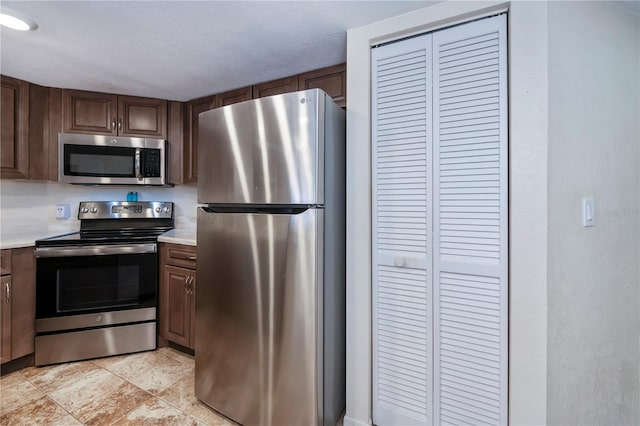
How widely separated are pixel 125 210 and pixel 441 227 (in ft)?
8.58

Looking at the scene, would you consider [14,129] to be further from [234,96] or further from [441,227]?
[441,227]

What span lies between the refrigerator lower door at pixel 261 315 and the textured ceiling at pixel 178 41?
3.10 feet

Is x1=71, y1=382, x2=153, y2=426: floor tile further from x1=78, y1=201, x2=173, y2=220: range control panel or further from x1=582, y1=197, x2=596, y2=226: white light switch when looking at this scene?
Answer: x1=582, y1=197, x2=596, y2=226: white light switch

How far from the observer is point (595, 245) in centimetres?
134

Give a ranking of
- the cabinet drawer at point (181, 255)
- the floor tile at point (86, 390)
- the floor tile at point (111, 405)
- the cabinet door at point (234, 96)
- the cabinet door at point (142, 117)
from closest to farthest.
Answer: the floor tile at point (111, 405)
the floor tile at point (86, 390)
the cabinet drawer at point (181, 255)
the cabinet door at point (234, 96)
the cabinet door at point (142, 117)

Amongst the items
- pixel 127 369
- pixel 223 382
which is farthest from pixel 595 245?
pixel 127 369

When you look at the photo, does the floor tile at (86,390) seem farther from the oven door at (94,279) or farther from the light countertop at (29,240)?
the light countertop at (29,240)

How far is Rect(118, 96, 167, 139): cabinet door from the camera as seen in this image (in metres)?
2.59

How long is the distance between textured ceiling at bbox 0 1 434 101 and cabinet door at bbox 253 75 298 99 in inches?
2.1

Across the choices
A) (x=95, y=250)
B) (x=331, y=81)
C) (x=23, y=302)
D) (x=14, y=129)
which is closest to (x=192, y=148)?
(x=95, y=250)

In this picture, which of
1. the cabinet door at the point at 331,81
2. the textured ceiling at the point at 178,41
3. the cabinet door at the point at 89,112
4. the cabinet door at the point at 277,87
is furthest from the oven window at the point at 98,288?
the cabinet door at the point at 331,81

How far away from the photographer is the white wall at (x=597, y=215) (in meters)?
1.23

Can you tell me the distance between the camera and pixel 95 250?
225cm

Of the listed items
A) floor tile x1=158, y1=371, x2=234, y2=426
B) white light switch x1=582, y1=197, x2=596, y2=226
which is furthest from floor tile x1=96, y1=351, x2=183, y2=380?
white light switch x1=582, y1=197, x2=596, y2=226
